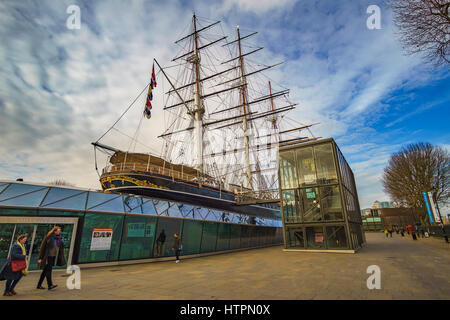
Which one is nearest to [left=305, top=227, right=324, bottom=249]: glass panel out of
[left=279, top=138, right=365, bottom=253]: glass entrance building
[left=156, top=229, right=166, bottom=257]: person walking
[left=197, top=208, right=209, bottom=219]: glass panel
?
[left=279, top=138, right=365, bottom=253]: glass entrance building

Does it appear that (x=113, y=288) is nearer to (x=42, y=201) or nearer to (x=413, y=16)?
(x=42, y=201)

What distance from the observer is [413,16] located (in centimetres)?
714

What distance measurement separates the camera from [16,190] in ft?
29.3

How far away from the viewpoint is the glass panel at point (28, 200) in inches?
328

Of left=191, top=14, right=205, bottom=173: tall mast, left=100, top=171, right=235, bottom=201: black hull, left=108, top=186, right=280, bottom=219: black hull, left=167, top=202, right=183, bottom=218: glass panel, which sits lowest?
left=167, top=202, right=183, bottom=218: glass panel

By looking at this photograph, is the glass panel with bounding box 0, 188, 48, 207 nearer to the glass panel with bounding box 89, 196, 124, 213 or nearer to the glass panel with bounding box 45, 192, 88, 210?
the glass panel with bounding box 45, 192, 88, 210

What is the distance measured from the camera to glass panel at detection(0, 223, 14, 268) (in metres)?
7.96

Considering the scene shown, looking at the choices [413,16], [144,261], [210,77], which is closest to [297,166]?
[413,16]

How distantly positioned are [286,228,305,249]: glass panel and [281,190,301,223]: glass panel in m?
0.72

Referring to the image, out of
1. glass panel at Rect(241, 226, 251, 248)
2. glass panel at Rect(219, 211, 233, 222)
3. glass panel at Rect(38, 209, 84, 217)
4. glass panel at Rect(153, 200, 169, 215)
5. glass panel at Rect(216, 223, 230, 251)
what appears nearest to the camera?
glass panel at Rect(38, 209, 84, 217)

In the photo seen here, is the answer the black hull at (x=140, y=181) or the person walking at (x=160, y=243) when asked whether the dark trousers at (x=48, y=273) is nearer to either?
the person walking at (x=160, y=243)

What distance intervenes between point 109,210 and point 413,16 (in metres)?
14.0

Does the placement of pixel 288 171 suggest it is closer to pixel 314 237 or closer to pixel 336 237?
pixel 314 237

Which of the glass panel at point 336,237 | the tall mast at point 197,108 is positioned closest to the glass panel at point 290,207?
the glass panel at point 336,237
